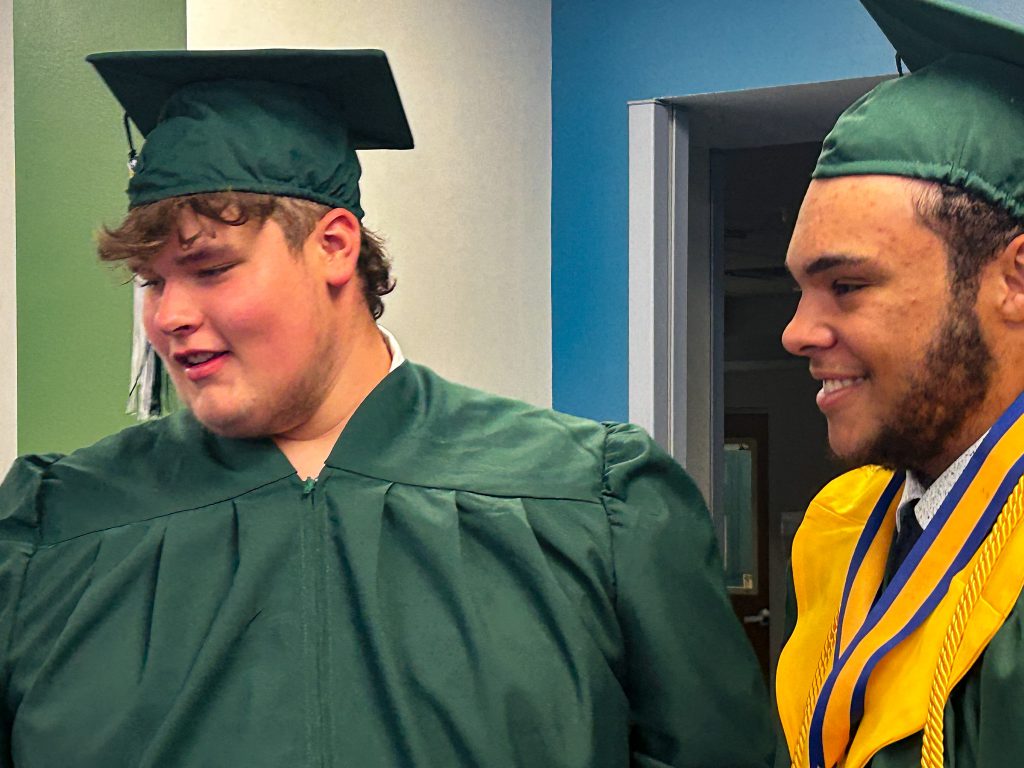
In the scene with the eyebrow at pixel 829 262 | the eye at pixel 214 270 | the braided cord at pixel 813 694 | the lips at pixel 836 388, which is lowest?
the braided cord at pixel 813 694

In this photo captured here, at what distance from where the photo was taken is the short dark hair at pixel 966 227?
1.31 m

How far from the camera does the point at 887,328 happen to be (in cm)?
133

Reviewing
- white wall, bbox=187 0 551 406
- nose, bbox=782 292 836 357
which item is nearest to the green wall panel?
white wall, bbox=187 0 551 406

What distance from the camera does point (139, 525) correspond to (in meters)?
1.66

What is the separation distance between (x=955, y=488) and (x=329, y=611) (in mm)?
690

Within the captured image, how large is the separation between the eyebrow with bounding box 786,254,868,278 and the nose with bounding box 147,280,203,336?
0.67 metres

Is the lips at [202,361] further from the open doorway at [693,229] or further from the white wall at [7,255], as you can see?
the open doorway at [693,229]

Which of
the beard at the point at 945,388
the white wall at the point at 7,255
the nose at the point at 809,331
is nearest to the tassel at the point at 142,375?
the white wall at the point at 7,255

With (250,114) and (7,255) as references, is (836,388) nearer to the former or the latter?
(250,114)

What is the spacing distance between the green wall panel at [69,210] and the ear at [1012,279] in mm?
1480

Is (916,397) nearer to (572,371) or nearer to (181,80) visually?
(181,80)

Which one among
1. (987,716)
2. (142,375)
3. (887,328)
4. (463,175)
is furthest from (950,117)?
(463,175)

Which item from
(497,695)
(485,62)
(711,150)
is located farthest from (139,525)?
(711,150)

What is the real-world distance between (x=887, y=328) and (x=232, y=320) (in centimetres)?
70
